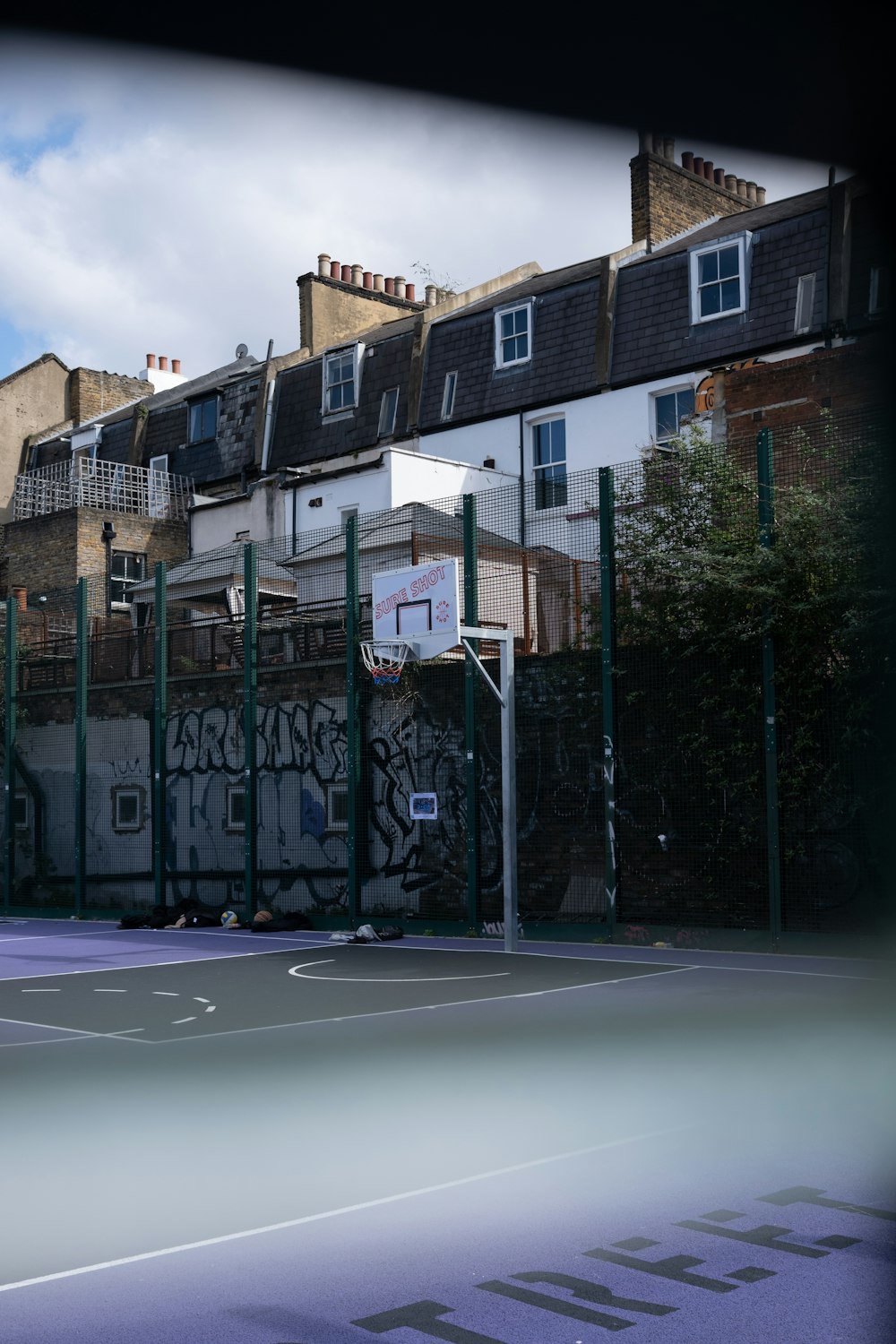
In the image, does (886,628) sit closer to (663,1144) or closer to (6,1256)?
(6,1256)

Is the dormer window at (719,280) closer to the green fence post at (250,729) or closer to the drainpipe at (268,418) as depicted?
the green fence post at (250,729)

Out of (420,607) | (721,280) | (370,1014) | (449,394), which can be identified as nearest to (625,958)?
(370,1014)

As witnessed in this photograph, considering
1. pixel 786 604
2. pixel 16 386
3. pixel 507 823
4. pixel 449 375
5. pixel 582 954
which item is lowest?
pixel 582 954

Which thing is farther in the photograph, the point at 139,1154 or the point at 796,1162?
the point at 139,1154

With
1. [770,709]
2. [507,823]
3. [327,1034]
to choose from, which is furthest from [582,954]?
[327,1034]

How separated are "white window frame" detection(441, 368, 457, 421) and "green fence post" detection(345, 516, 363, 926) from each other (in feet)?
29.5

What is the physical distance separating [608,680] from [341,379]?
15.2 metres

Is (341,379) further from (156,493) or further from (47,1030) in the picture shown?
(47,1030)

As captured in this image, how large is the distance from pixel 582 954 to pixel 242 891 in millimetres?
5955

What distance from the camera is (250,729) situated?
58.5ft

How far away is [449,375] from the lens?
25672 millimetres

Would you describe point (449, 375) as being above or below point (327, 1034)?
above

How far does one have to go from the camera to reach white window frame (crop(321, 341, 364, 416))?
27.4 m

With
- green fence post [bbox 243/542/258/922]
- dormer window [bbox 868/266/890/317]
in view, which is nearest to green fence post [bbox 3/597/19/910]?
green fence post [bbox 243/542/258/922]
